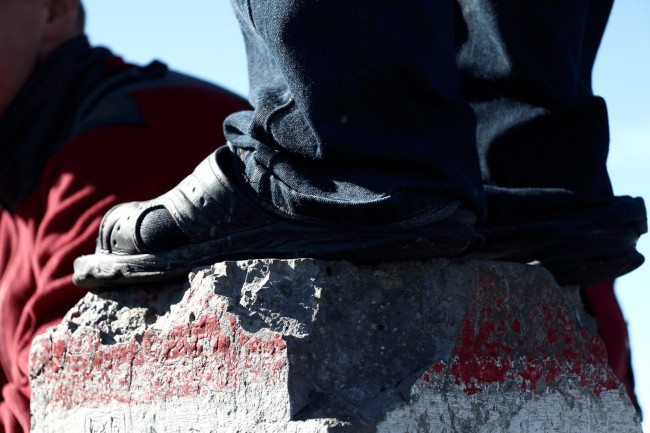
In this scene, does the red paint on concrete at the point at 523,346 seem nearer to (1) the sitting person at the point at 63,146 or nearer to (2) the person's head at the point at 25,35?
(1) the sitting person at the point at 63,146

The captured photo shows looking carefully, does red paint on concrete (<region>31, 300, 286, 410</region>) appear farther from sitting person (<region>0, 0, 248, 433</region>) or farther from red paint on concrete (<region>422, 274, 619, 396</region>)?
sitting person (<region>0, 0, 248, 433</region>)

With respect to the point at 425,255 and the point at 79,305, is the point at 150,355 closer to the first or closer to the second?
the point at 79,305

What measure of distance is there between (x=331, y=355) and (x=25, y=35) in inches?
72.1

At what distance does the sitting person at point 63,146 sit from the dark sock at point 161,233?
32.8 inches

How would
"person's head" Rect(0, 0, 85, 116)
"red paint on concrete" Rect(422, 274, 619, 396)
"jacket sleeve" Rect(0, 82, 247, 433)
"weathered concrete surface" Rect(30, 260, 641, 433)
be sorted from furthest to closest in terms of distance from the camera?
"person's head" Rect(0, 0, 85, 116)
"jacket sleeve" Rect(0, 82, 247, 433)
"red paint on concrete" Rect(422, 274, 619, 396)
"weathered concrete surface" Rect(30, 260, 641, 433)

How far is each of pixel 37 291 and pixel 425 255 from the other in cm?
114

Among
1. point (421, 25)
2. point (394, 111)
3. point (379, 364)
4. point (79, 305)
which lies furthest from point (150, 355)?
point (421, 25)

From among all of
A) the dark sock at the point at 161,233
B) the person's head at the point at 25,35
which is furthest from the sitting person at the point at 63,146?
the dark sock at the point at 161,233

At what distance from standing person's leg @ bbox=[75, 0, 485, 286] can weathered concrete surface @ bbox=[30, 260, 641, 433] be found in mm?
46

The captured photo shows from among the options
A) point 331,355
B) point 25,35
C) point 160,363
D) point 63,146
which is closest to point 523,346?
point 331,355

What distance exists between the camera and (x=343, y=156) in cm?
124

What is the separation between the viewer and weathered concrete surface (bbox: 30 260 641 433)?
122 centimetres

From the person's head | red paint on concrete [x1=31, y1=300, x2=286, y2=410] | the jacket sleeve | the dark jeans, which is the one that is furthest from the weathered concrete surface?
the person's head

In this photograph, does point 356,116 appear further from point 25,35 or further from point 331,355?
point 25,35
